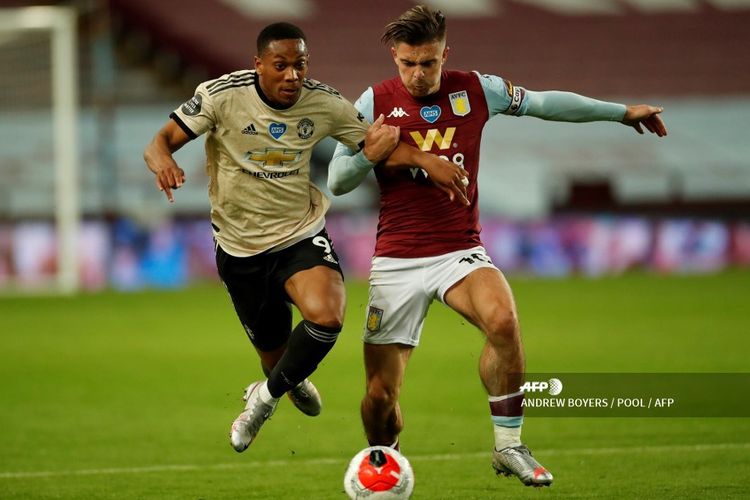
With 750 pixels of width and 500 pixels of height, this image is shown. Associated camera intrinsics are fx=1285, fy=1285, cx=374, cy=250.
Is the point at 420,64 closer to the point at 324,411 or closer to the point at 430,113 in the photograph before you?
the point at 430,113

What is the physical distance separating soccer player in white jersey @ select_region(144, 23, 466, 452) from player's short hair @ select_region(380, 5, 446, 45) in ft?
1.46

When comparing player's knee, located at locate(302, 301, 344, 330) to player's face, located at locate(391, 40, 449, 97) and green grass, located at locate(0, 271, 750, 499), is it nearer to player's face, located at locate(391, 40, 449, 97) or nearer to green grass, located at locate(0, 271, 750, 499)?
green grass, located at locate(0, 271, 750, 499)

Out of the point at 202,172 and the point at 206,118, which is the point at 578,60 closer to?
the point at 202,172

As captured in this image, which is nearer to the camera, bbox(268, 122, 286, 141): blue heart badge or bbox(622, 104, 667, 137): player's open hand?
bbox(268, 122, 286, 141): blue heart badge

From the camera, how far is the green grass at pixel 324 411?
706 centimetres

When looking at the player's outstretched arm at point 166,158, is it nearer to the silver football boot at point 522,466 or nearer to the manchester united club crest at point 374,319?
the manchester united club crest at point 374,319

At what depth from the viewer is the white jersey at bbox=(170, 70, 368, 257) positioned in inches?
259

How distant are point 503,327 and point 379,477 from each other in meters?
0.94

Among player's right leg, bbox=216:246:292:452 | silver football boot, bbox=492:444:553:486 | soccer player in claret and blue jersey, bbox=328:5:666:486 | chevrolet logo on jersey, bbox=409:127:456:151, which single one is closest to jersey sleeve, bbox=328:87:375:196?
soccer player in claret and blue jersey, bbox=328:5:666:486

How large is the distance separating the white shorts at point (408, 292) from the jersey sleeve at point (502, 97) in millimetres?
749

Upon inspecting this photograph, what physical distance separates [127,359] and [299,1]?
59.7ft

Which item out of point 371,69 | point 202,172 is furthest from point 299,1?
point 202,172

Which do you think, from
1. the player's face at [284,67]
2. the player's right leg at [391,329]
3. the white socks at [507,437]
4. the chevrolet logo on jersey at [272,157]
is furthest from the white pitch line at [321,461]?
the player's face at [284,67]

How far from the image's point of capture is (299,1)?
2992cm
